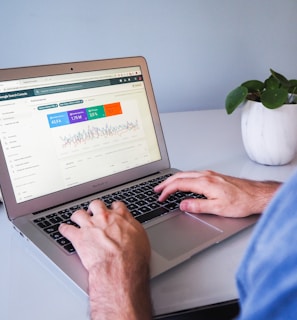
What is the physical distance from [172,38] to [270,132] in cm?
67

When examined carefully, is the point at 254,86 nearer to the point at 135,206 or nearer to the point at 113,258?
the point at 135,206

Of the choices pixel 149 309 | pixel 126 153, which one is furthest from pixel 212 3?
pixel 149 309

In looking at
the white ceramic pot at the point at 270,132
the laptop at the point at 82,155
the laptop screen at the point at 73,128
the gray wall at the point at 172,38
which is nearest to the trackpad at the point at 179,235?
the laptop at the point at 82,155

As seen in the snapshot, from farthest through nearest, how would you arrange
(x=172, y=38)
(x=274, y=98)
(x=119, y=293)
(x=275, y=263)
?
(x=172, y=38) → (x=274, y=98) → (x=119, y=293) → (x=275, y=263)

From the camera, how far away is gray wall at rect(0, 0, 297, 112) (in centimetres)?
126

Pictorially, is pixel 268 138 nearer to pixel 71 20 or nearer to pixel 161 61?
pixel 161 61

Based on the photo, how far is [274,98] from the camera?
871 millimetres

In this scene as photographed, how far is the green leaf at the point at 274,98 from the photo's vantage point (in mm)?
862

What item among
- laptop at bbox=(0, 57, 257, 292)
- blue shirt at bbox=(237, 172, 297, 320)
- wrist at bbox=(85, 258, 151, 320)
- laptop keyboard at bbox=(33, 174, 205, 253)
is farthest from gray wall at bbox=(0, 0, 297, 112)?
blue shirt at bbox=(237, 172, 297, 320)

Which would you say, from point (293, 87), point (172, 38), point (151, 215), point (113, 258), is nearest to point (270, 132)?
point (293, 87)

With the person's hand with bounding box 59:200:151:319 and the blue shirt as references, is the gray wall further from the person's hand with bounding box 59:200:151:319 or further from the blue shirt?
the blue shirt

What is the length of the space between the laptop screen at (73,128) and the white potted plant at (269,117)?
0.82ft

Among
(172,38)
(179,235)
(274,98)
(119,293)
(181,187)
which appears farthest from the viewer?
(172,38)

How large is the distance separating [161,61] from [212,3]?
29 cm
